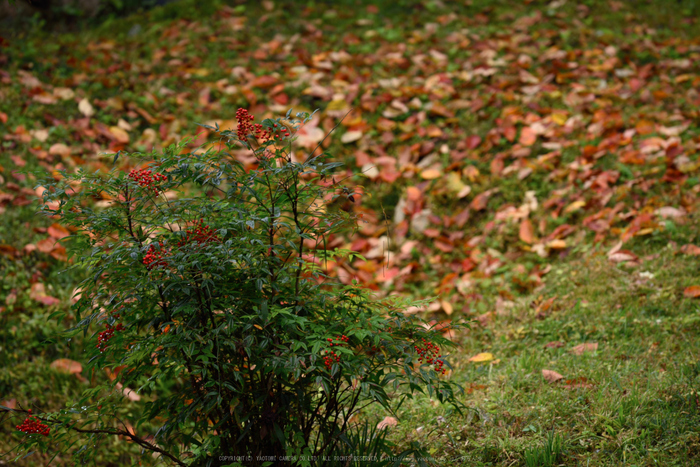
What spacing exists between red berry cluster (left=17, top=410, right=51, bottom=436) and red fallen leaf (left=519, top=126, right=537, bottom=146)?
10.7 ft

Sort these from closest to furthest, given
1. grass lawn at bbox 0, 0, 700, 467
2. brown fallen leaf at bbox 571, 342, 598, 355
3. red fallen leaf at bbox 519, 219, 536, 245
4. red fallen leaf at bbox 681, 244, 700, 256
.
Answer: grass lawn at bbox 0, 0, 700, 467 → brown fallen leaf at bbox 571, 342, 598, 355 → red fallen leaf at bbox 681, 244, 700, 256 → red fallen leaf at bbox 519, 219, 536, 245

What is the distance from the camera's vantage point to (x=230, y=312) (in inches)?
54.8

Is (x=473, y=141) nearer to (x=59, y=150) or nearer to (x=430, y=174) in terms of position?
(x=430, y=174)

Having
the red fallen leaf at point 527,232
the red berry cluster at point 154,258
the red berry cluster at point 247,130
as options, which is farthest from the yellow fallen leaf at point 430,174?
the red berry cluster at point 154,258

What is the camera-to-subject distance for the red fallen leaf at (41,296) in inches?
108

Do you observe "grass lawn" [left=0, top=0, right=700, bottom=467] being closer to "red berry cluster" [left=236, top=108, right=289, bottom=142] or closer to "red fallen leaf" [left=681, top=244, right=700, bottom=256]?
"red fallen leaf" [left=681, top=244, right=700, bottom=256]

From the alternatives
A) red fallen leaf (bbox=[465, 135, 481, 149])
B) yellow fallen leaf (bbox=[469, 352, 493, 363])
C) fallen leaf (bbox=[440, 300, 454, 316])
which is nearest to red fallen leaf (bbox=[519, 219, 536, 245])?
fallen leaf (bbox=[440, 300, 454, 316])

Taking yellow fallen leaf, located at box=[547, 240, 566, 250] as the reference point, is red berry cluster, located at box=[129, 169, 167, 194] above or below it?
above

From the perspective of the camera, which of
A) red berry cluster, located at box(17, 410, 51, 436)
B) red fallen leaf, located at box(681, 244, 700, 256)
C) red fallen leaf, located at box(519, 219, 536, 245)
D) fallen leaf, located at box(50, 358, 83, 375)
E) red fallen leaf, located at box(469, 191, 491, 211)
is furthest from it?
red fallen leaf, located at box(469, 191, 491, 211)

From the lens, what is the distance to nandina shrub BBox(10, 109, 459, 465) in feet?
4.51

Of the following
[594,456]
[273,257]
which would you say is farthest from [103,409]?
[594,456]

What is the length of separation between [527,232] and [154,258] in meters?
2.39

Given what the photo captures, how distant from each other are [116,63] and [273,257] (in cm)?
394

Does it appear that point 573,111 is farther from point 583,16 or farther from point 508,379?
point 508,379
